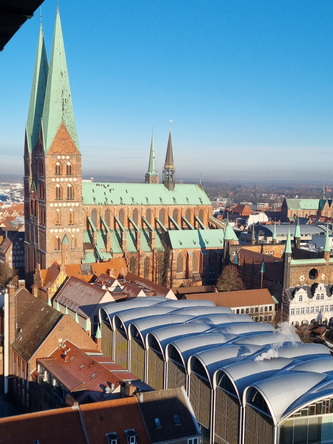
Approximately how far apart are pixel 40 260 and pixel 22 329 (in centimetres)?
3531

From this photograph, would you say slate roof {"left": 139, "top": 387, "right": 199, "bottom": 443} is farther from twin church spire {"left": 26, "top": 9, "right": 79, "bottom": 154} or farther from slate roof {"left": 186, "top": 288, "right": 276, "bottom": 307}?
twin church spire {"left": 26, "top": 9, "right": 79, "bottom": 154}

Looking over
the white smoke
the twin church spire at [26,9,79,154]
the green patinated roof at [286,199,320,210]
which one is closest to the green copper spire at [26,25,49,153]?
the twin church spire at [26,9,79,154]

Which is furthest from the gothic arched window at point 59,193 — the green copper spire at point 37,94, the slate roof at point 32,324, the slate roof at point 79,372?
the slate roof at point 79,372

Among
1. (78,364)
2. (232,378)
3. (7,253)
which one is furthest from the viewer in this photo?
(7,253)

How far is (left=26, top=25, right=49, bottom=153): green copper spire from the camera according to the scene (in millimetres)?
81750

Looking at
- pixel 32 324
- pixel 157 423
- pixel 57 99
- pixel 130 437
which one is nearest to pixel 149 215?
pixel 57 99

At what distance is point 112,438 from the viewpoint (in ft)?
94.0

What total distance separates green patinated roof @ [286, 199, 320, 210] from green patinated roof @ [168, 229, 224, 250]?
338 ft

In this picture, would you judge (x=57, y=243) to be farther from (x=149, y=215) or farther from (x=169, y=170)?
(x=169, y=170)

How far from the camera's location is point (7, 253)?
4072 inches

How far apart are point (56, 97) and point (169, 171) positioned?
101 feet

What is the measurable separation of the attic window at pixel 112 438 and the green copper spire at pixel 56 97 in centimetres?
5489

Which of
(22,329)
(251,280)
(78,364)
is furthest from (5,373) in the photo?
(251,280)

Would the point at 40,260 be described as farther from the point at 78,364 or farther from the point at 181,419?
the point at 181,419
